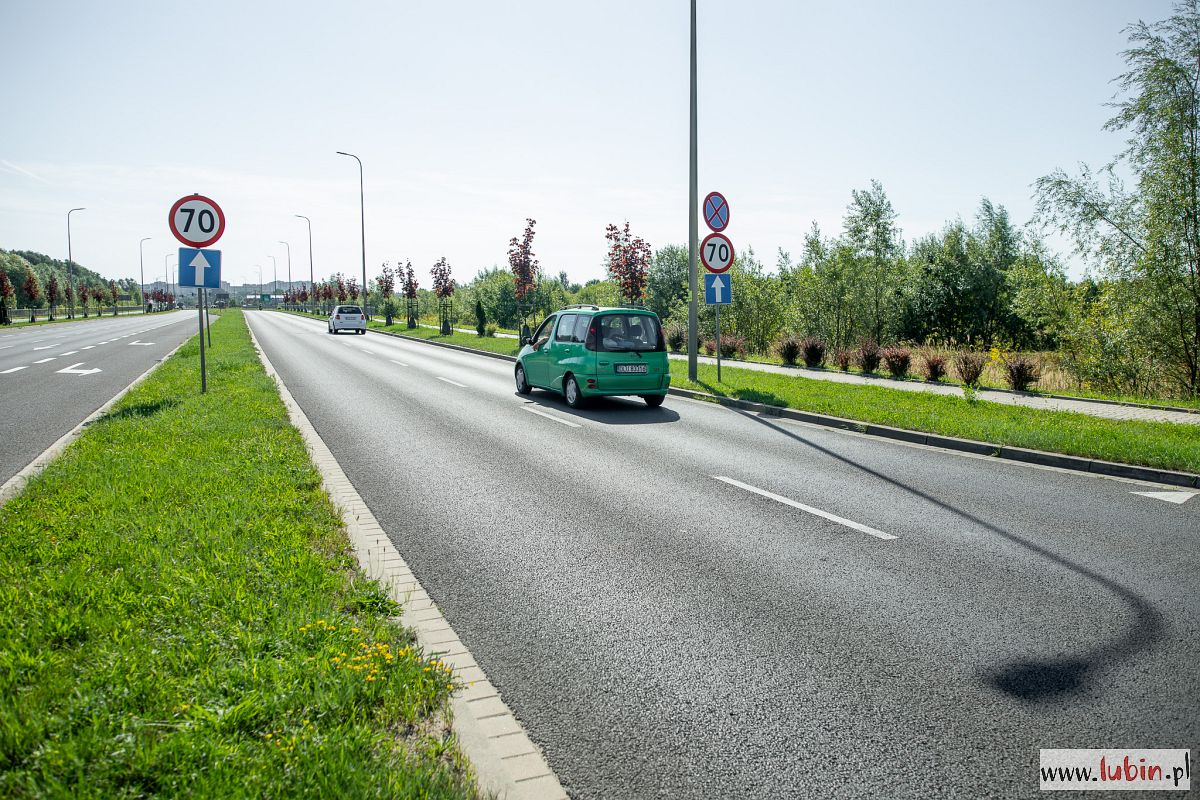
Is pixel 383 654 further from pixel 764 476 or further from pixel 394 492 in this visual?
pixel 764 476

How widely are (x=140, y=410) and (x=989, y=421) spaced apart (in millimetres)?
12325

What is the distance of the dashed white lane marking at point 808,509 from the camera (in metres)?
5.61

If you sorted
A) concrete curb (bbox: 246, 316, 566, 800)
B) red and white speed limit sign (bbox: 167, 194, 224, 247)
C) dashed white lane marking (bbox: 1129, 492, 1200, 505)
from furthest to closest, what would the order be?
red and white speed limit sign (bbox: 167, 194, 224, 247), dashed white lane marking (bbox: 1129, 492, 1200, 505), concrete curb (bbox: 246, 316, 566, 800)

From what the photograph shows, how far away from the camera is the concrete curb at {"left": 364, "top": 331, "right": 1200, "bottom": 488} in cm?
736

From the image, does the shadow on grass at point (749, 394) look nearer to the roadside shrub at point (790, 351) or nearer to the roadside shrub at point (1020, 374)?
the roadside shrub at point (1020, 374)

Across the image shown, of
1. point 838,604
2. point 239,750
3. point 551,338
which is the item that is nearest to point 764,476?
point 838,604

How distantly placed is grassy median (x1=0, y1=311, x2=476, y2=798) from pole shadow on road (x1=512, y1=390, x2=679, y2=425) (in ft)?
20.3

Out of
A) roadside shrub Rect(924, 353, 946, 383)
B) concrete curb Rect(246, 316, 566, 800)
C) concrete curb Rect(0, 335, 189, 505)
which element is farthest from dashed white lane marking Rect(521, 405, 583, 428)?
roadside shrub Rect(924, 353, 946, 383)

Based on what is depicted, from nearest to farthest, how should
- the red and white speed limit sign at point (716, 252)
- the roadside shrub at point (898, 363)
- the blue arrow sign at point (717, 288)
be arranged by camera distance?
the blue arrow sign at point (717, 288)
the red and white speed limit sign at point (716, 252)
the roadside shrub at point (898, 363)

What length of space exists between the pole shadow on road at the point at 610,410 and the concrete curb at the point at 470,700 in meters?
6.29

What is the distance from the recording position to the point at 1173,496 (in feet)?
22.0

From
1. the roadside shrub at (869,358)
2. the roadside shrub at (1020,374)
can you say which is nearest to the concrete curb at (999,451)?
the roadside shrub at (1020,374)

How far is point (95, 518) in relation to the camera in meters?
5.23

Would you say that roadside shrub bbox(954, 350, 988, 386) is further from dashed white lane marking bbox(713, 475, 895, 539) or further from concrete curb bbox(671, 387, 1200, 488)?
dashed white lane marking bbox(713, 475, 895, 539)
